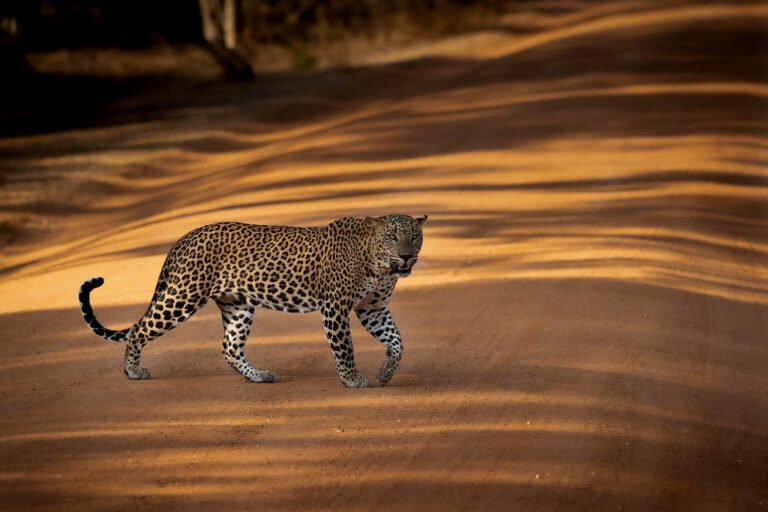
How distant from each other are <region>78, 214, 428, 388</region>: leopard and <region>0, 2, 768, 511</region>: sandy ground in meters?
0.40

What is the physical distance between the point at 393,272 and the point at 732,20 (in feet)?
81.5

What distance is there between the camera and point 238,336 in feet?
33.0

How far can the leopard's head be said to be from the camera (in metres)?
9.27

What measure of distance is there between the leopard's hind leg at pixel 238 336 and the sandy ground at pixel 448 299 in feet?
0.46

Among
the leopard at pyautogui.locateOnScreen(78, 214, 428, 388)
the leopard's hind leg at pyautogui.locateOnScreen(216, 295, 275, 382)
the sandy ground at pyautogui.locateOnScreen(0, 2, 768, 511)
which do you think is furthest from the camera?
the leopard's hind leg at pyautogui.locateOnScreen(216, 295, 275, 382)

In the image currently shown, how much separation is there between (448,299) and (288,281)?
11.7ft

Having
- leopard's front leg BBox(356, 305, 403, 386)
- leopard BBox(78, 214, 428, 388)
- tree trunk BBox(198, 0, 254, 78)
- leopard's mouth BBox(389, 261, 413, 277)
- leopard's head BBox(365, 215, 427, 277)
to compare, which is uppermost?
leopard's head BBox(365, 215, 427, 277)

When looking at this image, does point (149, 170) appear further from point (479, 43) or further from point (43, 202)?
point (479, 43)

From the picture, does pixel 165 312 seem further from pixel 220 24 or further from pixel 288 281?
pixel 220 24

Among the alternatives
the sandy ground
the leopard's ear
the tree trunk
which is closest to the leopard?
the leopard's ear

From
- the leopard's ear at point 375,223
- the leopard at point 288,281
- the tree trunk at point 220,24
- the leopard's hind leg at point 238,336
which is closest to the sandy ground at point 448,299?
the leopard's hind leg at point 238,336

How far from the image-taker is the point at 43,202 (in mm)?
21250

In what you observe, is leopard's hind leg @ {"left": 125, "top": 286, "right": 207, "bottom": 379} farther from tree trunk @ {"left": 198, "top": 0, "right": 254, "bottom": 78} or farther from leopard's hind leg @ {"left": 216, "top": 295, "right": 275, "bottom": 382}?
tree trunk @ {"left": 198, "top": 0, "right": 254, "bottom": 78}

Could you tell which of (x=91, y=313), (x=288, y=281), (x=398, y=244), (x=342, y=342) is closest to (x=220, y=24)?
(x=91, y=313)
